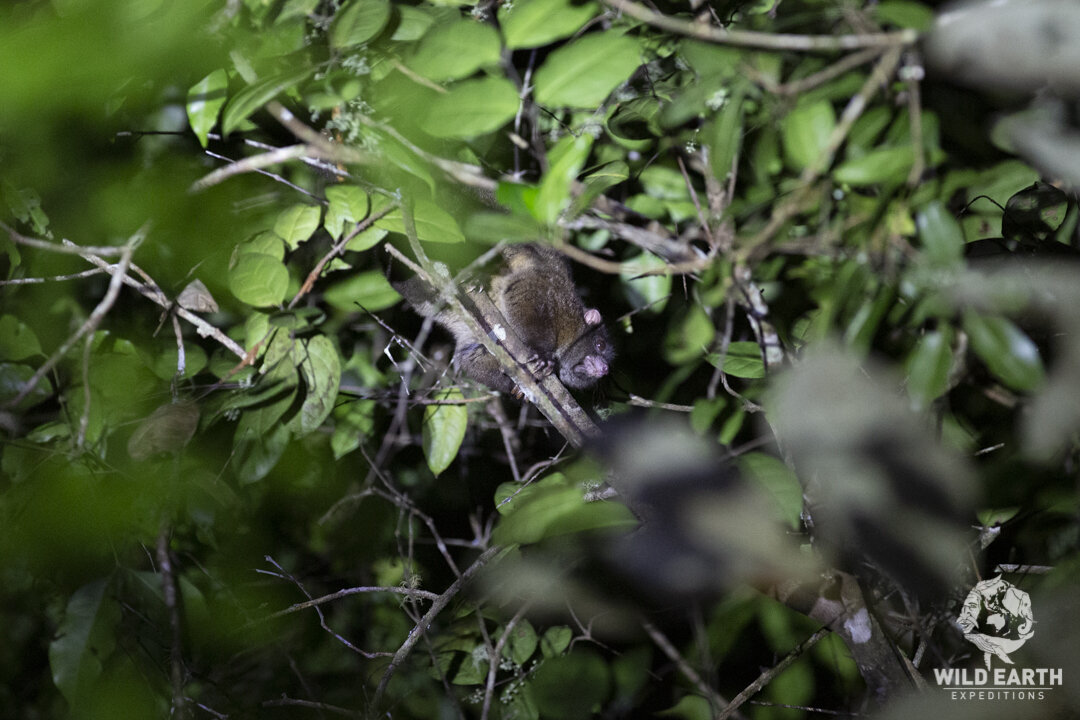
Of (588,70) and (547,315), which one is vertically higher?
(588,70)

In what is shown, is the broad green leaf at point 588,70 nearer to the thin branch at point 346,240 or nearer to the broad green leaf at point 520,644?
the thin branch at point 346,240

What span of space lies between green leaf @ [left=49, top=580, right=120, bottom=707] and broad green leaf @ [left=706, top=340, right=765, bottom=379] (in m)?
2.39

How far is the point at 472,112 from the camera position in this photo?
1.67 metres

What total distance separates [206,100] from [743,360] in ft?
6.60

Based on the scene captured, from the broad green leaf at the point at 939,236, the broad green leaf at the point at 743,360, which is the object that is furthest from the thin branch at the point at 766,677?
the broad green leaf at the point at 939,236

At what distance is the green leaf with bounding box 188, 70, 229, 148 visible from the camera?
79.5 inches

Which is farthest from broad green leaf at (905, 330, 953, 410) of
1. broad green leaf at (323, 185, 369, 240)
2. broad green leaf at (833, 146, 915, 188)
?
broad green leaf at (323, 185, 369, 240)

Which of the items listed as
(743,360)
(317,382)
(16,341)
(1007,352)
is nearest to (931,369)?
(1007,352)

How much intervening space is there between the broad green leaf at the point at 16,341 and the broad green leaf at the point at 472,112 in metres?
2.21

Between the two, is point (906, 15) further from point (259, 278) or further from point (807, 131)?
point (259, 278)

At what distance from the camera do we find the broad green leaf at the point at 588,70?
1714 mm

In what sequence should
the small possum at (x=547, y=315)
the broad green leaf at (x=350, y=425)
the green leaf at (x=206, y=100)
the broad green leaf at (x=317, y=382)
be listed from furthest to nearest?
the small possum at (x=547, y=315), the broad green leaf at (x=350, y=425), the broad green leaf at (x=317, y=382), the green leaf at (x=206, y=100)

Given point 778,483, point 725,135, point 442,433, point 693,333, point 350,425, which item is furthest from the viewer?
point 350,425

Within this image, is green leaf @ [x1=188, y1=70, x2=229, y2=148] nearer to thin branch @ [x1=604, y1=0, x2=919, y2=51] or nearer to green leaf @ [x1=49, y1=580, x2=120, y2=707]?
thin branch @ [x1=604, y1=0, x2=919, y2=51]
